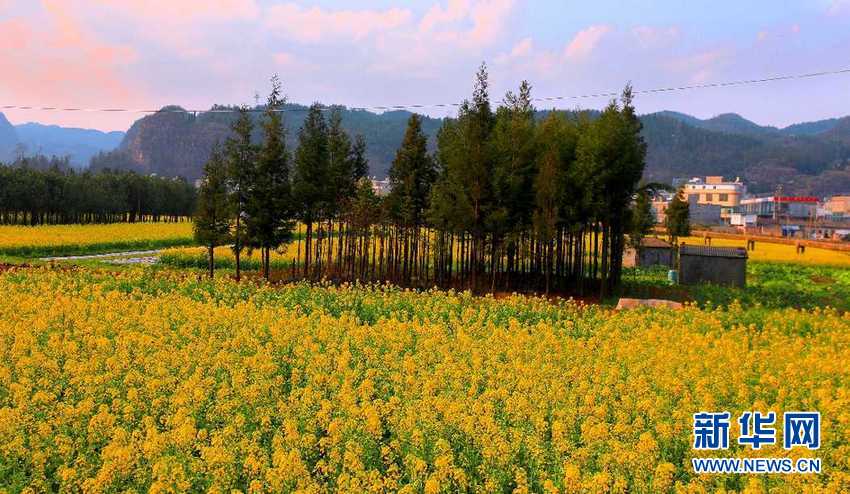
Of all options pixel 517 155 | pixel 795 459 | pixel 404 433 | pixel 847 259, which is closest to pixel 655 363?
pixel 795 459

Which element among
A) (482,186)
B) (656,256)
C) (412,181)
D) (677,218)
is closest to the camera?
(482,186)

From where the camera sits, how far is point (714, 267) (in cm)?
3872

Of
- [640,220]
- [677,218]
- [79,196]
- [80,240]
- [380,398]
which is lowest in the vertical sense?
[380,398]

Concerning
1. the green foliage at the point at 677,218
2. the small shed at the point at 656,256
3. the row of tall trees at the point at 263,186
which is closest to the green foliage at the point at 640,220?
the small shed at the point at 656,256

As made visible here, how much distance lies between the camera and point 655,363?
1424 cm

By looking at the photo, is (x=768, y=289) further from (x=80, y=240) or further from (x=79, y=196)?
(x=79, y=196)

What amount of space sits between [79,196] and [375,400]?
9369 cm

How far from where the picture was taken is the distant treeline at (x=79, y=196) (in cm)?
8231

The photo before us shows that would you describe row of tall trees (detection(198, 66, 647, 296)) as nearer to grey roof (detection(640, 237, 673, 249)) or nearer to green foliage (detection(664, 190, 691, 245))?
grey roof (detection(640, 237, 673, 249))

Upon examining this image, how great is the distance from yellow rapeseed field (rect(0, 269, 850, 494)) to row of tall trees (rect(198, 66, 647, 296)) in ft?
45.7

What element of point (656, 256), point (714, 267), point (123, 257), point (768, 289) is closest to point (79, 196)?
point (123, 257)

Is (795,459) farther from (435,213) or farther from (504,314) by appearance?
(435,213)

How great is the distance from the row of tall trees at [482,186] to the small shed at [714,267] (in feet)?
16.8

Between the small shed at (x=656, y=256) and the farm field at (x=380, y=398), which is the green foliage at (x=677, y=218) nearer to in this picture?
the small shed at (x=656, y=256)
